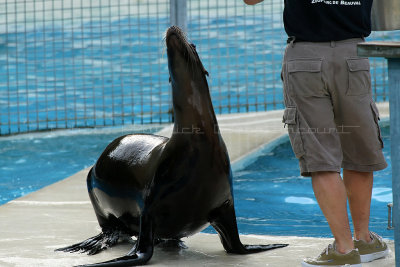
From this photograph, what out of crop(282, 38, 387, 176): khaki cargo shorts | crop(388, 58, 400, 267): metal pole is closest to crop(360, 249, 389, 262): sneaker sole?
crop(282, 38, 387, 176): khaki cargo shorts

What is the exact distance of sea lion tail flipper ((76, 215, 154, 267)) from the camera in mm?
3107

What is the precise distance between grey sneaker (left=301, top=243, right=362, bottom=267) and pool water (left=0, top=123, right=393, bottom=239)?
40.5 inches

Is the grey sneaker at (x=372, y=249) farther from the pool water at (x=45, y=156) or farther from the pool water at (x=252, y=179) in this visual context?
the pool water at (x=45, y=156)

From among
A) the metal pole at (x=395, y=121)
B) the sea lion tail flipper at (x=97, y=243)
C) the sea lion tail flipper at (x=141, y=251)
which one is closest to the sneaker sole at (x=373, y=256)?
the metal pole at (x=395, y=121)

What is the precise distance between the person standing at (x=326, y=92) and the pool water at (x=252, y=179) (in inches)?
43.2

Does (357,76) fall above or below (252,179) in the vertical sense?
above

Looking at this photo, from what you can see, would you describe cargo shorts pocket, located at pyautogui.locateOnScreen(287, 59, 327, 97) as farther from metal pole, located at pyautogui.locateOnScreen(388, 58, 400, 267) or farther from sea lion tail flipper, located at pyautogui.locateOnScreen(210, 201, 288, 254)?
sea lion tail flipper, located at pyautogui.locateOnScreen(210, 201, 288, 254)

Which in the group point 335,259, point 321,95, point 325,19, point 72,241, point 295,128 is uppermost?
point 325,19

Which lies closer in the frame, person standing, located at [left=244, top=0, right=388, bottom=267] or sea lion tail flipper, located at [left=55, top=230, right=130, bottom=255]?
person standing, located at [left=244, top=0, right=388, bottom=267]

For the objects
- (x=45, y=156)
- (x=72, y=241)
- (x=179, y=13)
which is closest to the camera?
(x=72, y=241)

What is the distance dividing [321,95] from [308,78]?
0.27 feet

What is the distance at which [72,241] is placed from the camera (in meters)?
3.70

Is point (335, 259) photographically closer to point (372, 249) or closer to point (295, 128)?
point (372, 249)

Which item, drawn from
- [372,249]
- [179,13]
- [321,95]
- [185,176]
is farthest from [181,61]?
[179,13]
